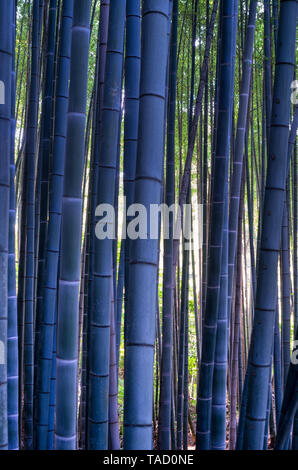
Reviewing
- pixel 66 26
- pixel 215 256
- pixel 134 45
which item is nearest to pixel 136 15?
pixel 134 45

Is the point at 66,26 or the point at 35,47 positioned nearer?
the point at 66,26

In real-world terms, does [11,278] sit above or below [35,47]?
below

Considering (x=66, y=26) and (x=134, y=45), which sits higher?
(x=66, y=26)

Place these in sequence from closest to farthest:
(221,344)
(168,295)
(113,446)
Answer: (113,446)
(221,344)
(168,295)

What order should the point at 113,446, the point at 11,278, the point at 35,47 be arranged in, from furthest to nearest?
the point at 35,47
the point at 113,446
the point at 11,278

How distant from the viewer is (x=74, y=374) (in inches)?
46.1

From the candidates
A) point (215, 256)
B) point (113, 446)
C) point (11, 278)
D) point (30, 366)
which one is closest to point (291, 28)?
point (215, 256)

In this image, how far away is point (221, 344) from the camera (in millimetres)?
1866

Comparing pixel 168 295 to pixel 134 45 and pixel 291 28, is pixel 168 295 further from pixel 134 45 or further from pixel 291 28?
pixel 291 28

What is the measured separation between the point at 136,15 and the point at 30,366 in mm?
1701
